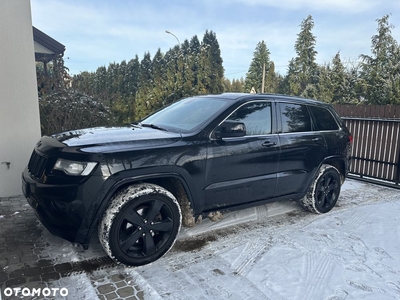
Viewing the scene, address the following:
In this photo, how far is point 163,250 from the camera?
10.3ft

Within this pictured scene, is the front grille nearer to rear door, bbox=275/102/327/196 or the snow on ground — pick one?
the snow on ground

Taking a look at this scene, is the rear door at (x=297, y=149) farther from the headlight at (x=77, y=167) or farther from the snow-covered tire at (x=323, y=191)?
the headlight at (x=77, y=167)

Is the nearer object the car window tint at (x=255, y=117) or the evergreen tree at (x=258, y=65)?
the car window tint at (x=255, y=117)

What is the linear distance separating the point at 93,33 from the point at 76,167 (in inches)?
440

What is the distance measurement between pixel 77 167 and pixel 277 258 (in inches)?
87.1

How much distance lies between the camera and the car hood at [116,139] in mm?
2832

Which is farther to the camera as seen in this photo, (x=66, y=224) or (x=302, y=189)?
(x=302, y=189)

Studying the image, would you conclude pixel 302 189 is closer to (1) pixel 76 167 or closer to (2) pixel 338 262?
(2) pixel 338 262

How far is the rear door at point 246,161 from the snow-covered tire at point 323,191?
0.88 m

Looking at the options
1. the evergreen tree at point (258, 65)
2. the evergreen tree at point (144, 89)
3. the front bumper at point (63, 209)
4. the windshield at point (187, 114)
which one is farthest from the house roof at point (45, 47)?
the evergreen tree at point (258, 65)

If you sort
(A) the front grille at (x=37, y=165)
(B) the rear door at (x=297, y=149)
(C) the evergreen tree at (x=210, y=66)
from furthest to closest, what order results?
1. (C) the evergreen tree at (x=210, y=66)
2. (B) the rear door at (x=297, y=149)
3. (A) the front grille at (x=37, y=165)

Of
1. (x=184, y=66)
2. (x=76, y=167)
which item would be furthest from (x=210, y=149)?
(x=184, y=66)

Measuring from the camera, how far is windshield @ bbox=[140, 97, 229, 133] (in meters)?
3.54

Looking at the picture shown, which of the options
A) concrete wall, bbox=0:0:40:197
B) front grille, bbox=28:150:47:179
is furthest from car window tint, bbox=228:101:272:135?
concrete wall, bbox=0:0:40:197
